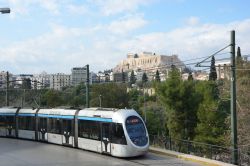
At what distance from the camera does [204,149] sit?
26.3 metres

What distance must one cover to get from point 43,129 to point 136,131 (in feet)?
35.1

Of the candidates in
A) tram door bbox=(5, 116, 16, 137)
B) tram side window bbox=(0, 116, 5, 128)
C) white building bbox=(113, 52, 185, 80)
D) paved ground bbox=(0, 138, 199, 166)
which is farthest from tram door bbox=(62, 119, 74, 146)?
tram side window bbox=(0, 116, 5, 128)

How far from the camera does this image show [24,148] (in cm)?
2712

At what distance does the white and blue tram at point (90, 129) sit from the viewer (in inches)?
829

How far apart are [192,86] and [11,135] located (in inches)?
713

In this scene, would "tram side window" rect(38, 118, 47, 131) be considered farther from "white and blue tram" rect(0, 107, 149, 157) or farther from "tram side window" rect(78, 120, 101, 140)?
"tram side window" rect(78, 120, 101, 140)

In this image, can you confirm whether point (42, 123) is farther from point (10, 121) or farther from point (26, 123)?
point (10, 121)

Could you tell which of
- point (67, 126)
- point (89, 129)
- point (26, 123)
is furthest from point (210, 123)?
point (89, 129)

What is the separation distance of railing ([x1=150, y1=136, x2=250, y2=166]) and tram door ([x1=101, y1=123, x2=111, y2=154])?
4719mm

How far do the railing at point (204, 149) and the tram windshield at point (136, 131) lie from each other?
119 inches

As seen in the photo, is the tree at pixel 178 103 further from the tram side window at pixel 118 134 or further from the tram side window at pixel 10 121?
the tram side window at pixel 118 134

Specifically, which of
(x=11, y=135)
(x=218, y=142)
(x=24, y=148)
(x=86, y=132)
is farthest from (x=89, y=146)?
(x=218, y=142)

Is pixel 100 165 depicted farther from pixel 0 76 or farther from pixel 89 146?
pixel 0 76

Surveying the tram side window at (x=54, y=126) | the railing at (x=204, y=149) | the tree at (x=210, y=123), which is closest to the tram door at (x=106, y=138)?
the railing at (x=204, y=149)
